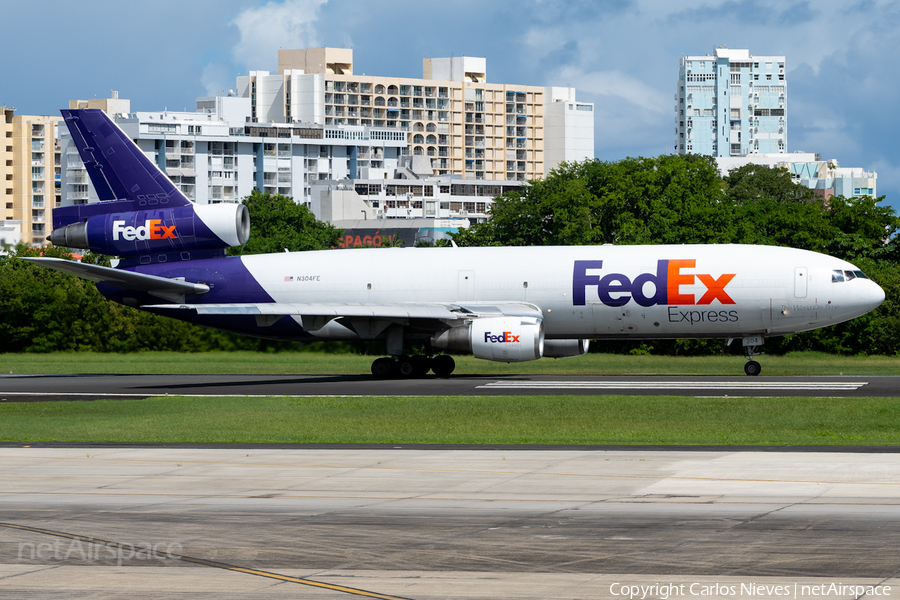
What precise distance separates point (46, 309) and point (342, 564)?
59.6 m

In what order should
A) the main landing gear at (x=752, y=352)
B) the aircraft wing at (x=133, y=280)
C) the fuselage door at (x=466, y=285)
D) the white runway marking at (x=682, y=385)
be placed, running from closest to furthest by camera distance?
the white runway marking at (x=682, y=385), the aircraft wing at (x=133, y=280), the main landing gear at (x=752, y=352), the fuselage door at (x=466, y=285)

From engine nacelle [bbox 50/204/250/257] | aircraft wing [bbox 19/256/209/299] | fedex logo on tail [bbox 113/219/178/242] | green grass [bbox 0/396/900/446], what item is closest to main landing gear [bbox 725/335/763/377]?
green grass [bbox 0/396/900/446]

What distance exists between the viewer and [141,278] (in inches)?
1821

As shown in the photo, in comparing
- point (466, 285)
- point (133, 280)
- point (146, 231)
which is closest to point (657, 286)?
point (466, 285)

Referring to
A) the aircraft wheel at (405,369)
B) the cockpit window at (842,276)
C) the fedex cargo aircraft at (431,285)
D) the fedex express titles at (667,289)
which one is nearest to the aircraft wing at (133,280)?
the fedex cargo aircraft at (431,285)

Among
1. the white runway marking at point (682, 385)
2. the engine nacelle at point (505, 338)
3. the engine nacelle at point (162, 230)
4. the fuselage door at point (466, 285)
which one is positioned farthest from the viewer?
the engine nacelle at point (162, 230)

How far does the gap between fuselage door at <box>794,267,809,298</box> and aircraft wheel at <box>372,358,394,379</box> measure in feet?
53.6

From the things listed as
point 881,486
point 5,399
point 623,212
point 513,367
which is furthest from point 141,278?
point 623,212

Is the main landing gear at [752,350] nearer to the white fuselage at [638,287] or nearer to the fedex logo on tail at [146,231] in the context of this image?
the white fuselage at [638,287]

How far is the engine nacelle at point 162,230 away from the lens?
48.8 meters

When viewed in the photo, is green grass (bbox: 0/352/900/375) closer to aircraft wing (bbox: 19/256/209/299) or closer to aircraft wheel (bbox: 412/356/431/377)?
aircraft wheel (bbox: 412/356/431/377)

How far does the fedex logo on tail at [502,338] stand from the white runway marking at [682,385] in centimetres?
160

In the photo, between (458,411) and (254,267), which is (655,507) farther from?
(254,267)

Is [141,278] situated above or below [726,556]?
above
